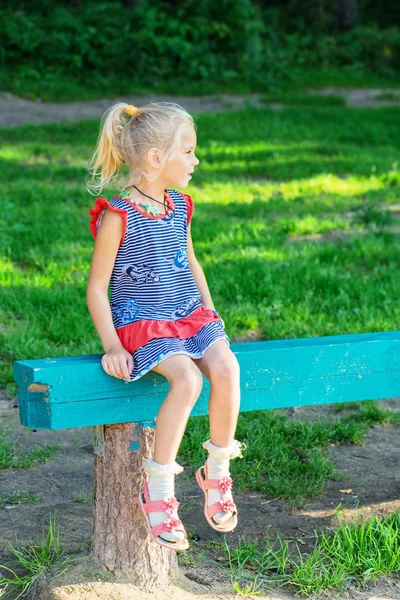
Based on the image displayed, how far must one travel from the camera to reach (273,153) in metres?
9.79

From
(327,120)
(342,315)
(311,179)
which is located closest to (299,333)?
(342,315)

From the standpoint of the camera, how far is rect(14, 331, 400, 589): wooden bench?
2666 mm

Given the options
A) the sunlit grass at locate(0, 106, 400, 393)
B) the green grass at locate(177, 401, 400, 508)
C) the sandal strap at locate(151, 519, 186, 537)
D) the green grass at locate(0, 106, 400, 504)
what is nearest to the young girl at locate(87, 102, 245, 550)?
the sandal strap at locate(151, 519, 186, 537)

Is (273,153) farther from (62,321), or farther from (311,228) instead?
(62,321)

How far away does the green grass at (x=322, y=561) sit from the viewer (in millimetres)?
2934

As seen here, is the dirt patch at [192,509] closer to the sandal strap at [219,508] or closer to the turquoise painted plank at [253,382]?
the sandal strap at [219,508]

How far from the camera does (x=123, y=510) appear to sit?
112 inches

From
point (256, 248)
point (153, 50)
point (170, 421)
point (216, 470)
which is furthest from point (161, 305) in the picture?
point (153, 50)

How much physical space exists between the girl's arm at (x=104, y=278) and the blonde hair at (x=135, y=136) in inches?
5.3

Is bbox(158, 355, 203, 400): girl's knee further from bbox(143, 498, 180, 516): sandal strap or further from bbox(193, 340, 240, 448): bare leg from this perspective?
bbox(143, 498, 180, 516): sandal strap

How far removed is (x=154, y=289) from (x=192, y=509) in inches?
39.7

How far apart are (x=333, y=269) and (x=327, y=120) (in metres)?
7.02

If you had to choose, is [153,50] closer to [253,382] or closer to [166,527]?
[253,382]

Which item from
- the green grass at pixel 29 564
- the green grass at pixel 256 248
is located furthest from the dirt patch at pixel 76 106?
the green grass at pixel 29 564
